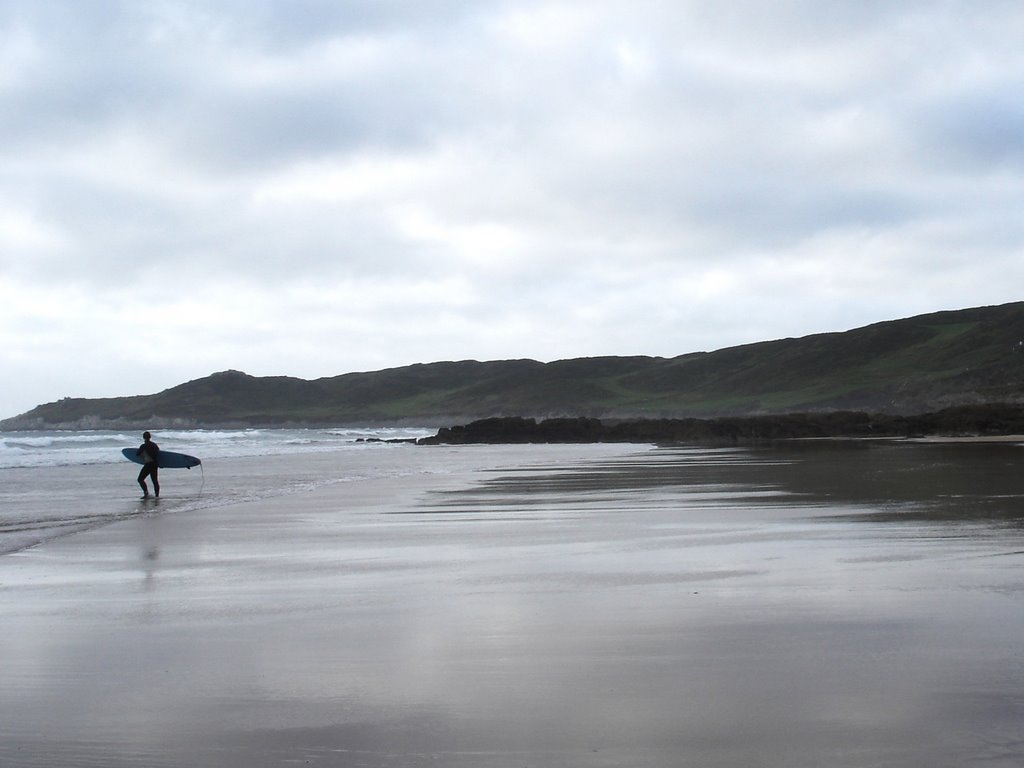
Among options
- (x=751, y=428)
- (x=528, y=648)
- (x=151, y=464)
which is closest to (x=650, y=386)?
(x=751, y=428)

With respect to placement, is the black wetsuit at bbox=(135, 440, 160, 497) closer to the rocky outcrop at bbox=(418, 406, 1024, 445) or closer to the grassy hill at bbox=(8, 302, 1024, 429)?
the rocky outcrop at bbox=(418, 406, 1024, 445)

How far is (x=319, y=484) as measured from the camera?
76.3 feet

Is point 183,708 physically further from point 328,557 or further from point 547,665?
point 328,557

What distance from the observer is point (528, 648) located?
559cm

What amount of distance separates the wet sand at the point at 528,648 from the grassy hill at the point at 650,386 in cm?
7180

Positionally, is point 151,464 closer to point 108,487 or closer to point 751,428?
point 108,487

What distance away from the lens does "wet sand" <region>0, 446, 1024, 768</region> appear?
4031mm

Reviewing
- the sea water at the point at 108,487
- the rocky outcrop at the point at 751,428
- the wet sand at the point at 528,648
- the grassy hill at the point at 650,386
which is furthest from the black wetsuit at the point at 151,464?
the grassy hill at the point at 650,386

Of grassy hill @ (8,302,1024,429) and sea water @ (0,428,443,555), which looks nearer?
sea water @ (0,428,443,555)

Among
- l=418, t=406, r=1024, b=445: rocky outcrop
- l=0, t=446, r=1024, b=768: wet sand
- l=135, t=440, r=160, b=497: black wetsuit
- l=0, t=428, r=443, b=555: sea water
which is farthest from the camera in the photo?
l=418, t=406, r=1024, b=445: rocky outcrop

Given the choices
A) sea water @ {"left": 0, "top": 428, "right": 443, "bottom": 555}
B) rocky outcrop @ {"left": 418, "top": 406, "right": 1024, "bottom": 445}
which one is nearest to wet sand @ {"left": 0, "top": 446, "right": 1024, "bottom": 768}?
sea water @ {"left": 0, "top": 428, "right": 443, "bottom": 555}

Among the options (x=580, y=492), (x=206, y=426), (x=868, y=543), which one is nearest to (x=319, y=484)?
(x=580, y=492)

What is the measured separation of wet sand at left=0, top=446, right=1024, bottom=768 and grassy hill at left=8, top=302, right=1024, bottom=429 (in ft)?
236

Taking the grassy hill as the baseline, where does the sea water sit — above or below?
below
